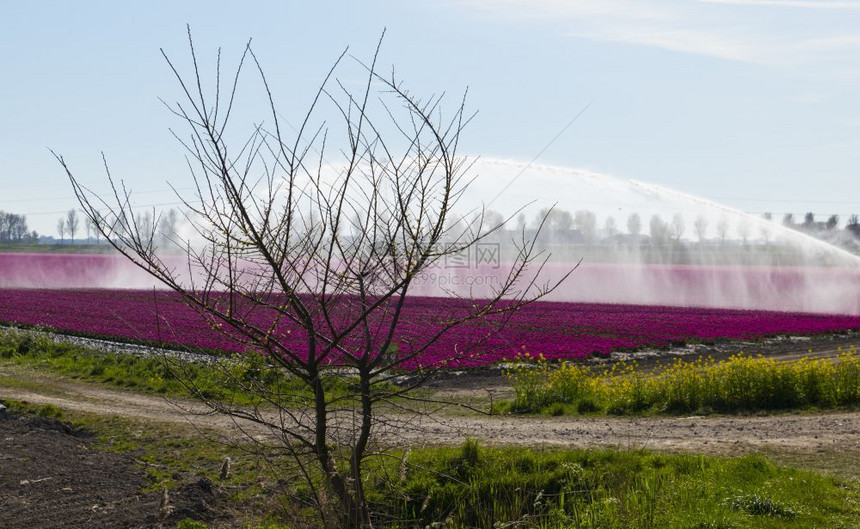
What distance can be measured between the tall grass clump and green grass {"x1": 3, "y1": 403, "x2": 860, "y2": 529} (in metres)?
4.80

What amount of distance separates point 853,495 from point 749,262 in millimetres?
69103

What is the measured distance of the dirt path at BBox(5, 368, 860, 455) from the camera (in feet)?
39.8

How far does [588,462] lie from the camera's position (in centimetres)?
1009

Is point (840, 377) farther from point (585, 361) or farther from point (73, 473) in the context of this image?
point (73, 473)

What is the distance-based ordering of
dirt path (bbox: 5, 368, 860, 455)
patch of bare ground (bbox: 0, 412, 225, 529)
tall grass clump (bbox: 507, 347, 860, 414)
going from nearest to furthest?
patch of bare ground (bbox: 0, 412, 225, 529) → dirt path (bbox: 5, 368, 860, 455) → tall grass clump (bbox: 507, 347, 860, 414)

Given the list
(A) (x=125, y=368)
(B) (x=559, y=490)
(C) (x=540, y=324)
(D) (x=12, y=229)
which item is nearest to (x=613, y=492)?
(B) (x=559, y=490)

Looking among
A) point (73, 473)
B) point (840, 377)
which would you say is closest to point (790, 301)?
point (840, 377)

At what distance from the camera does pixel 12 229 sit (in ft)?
418

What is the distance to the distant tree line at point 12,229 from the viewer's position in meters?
125

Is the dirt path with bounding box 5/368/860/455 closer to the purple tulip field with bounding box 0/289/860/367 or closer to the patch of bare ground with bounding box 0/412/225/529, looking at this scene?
the patch of bare ground with bounding box 0/412/225/529

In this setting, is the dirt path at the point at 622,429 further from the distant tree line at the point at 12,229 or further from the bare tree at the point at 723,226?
the distant tree line at the point at 12,229

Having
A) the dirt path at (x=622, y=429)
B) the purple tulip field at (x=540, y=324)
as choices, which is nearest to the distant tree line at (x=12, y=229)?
the purple tulip field at (x=540, y=324)

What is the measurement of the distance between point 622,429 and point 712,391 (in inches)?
136

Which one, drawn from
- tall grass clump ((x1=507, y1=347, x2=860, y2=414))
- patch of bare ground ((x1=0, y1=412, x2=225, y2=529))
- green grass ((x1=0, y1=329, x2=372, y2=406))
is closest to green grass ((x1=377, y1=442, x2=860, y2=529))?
patch of bare ground ((x1=0, y1=412, x2=225, y2=529))
